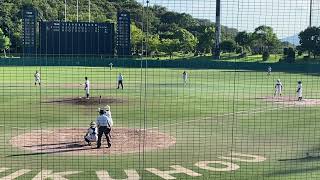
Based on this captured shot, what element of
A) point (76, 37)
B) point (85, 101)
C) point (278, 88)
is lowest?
point (85, 101)

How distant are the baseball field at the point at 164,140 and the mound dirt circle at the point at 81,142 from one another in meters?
0.03

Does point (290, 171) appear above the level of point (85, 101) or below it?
below

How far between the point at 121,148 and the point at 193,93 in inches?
731

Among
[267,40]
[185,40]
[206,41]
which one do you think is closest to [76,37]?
[267,40]

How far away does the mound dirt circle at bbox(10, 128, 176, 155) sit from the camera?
14367 mm

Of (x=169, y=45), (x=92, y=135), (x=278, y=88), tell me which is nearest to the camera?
(x=92, y=135)

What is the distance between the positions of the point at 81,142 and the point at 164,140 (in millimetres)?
2637

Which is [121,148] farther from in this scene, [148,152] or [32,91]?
[32,91]

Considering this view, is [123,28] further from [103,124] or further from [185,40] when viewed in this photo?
[185,40]

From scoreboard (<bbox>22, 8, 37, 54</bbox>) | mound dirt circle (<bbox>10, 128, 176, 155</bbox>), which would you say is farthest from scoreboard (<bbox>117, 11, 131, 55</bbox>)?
mound dirt circle (<bbox>10, 128, 176, 155</bbox>)

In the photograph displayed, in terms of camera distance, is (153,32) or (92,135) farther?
(153,32)

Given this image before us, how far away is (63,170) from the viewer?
12016 millimetres

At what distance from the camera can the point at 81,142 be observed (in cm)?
1554

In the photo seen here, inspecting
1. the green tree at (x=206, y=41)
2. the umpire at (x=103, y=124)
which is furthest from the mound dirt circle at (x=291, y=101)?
the green tree at (x=206, y=41)
